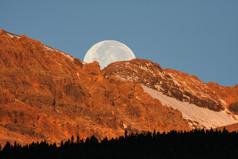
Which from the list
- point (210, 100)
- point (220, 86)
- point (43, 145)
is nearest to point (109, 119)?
point (43, 145)

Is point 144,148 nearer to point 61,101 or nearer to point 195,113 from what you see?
point 61,101

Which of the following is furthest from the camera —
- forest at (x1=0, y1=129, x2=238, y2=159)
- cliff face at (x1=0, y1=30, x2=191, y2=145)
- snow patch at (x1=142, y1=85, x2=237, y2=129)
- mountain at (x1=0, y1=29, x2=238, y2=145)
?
snow patch at (x1=142, y1=85, x2=237, y2=129)

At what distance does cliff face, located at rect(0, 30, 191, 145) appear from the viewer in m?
49.5

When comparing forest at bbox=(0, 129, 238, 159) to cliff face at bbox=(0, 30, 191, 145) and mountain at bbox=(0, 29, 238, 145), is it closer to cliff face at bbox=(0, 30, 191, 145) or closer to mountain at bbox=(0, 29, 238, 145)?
mountain at bbox=(0, 29, 238, 145)

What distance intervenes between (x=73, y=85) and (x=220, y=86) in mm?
111624

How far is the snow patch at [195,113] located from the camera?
109 m

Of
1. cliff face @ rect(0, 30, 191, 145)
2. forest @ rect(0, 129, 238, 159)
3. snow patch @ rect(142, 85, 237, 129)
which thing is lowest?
forest @ rect(0, 129, 238, 159)

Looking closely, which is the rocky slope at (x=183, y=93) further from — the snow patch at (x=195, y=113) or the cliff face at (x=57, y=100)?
the cliff face at (x=57, y=100)

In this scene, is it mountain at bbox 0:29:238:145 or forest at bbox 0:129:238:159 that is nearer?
forest at bbox 0:129:238:159

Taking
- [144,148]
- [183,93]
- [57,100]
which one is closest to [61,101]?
[57,100]

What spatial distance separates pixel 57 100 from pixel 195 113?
6631cm

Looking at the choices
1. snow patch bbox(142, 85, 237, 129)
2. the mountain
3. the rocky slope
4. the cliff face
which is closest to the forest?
the mountain

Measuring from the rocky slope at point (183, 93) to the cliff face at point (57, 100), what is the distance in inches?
1262

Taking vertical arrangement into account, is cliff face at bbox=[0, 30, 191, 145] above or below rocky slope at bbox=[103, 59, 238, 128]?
below
